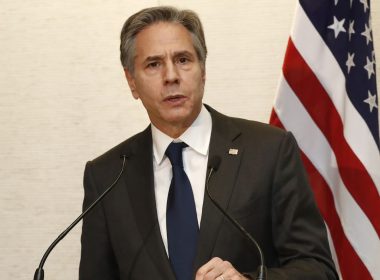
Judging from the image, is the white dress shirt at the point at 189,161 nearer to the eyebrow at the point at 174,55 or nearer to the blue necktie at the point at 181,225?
the blue necktie at the point at 181,225

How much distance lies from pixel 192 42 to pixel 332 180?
2.73 ft

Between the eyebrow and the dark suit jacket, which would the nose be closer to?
the eyebrow

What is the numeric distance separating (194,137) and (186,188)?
0.61 ft

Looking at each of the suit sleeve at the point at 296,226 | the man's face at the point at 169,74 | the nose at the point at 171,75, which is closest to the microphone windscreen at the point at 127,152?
the man's face at the point at 169,74

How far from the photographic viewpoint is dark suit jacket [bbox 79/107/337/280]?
1.89 metres

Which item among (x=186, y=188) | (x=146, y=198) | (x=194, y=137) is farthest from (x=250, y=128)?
(x=146, y=198)

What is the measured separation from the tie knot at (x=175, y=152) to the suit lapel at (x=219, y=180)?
0.10 m

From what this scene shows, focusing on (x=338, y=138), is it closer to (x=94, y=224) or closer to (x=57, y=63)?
(x=94, y=224)

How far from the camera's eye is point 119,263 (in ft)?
6.77

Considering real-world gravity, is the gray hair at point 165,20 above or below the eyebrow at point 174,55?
above

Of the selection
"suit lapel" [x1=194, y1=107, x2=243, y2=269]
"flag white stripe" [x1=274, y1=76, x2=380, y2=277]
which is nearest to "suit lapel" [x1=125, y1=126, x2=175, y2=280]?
"suit lapel" [x1=194, y1=107, x2=243, y2=269]

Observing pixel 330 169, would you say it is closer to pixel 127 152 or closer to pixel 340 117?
pixel 340 117

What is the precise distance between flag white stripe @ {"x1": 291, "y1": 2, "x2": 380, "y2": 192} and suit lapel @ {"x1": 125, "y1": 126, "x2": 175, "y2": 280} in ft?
2.35

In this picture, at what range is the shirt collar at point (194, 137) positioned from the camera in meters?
2.10
